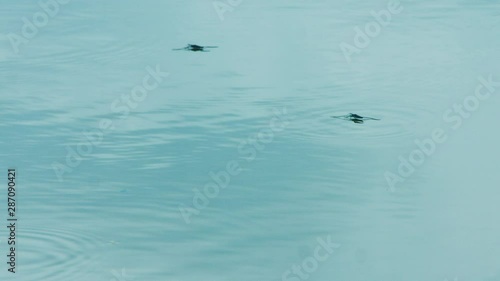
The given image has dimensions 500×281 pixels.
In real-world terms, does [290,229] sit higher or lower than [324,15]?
lower

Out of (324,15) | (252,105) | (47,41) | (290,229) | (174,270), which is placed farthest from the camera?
(324,15)

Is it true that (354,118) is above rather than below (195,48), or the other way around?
below

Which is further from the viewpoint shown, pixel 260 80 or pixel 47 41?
pixel 47 41

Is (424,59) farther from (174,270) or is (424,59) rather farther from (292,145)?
(174,270)

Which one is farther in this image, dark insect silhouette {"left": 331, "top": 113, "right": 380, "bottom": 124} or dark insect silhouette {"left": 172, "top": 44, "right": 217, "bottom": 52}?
dark insect silhouette {"left": 172, "top": 44, "right": 217, "bottom": 52}

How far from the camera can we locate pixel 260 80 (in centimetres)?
696

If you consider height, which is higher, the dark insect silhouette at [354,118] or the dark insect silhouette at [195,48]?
the dark insect silhouette at [195,48]

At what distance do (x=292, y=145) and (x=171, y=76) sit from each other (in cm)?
129

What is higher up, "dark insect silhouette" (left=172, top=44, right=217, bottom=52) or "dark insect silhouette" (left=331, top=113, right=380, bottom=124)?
"dark insect silhouette" (left=172, top=44, right=217, bottom=52)

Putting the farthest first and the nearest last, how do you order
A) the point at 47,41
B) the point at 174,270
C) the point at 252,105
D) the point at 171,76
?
the point at 47,41 → the point at 171,76 → the point at 252,105 → the point at 174,270

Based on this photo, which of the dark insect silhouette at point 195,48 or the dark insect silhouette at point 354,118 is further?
the dark insect silhouette at point 195,48

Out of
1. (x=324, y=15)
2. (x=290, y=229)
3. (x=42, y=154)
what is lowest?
(x=290, y=229)

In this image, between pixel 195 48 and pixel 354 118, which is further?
pixel 195 48

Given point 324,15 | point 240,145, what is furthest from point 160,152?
point 324,15
